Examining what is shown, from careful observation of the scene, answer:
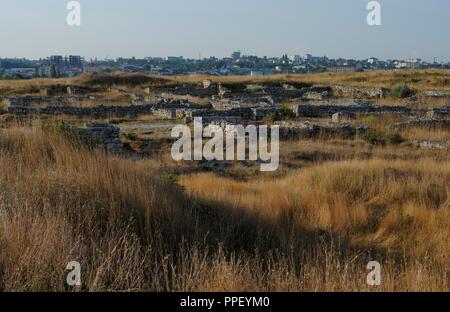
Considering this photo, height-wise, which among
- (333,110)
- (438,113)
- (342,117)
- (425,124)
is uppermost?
(333,110)

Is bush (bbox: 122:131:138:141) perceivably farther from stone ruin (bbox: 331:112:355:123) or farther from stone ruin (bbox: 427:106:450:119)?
stone ruin (bbox: 427:106:450:119)

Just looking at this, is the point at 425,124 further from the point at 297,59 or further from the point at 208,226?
the point at 297,59

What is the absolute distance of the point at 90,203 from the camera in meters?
5.48

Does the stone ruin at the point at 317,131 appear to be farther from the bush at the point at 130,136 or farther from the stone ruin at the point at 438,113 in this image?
the stone ruin at the point at 438,113

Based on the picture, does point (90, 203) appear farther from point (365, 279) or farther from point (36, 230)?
point (365, 279)

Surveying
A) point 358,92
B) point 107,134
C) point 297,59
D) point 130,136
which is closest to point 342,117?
point 130,136

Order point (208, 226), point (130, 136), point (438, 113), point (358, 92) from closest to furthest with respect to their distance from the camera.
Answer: point (208, 226) → point (130, 136) → point (438, 113) → point (358, 92)

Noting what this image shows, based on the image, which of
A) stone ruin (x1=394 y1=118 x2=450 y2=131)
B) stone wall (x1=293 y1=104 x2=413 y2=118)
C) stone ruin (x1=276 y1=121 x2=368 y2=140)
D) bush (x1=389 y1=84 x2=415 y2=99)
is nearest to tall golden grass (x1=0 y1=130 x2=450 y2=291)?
stone ruin (x1=276 y1=121 x2=368 y2=140)

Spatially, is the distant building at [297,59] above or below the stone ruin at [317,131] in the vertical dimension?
above

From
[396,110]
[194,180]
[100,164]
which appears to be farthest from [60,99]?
[100,164]

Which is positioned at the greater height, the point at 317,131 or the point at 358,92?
the point at 358,92

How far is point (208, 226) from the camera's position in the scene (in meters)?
6.09

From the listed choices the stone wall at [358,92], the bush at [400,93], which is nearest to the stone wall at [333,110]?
the bush at [400,93]

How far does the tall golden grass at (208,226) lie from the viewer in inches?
156
